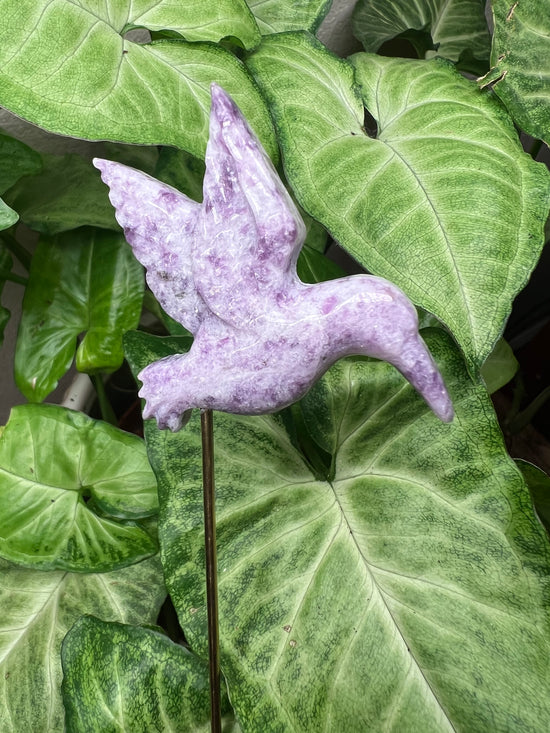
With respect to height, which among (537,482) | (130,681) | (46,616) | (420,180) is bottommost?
(46,616)

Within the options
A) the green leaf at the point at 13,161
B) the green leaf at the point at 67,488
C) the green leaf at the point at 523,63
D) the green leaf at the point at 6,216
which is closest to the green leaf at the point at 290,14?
the green leaf at the point at 523,63

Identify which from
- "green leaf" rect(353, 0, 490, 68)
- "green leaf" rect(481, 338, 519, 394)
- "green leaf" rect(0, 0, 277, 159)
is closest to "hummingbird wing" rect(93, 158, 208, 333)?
"green leaf" rect(0, 0, 277, 159)

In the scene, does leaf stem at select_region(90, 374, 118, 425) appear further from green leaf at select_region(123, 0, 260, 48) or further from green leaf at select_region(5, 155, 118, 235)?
green leaf at select_region(123, 0, 260, 48)

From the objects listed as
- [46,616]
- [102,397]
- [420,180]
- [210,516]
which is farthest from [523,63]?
[46,616]

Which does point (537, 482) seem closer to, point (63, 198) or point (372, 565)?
point (372, 565)

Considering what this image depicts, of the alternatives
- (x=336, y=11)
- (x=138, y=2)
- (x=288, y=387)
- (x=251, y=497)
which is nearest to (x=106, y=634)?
(x=251, y=497)

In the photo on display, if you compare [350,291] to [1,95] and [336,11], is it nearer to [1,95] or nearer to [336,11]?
[1,95]

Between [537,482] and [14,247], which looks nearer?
[537,482]
